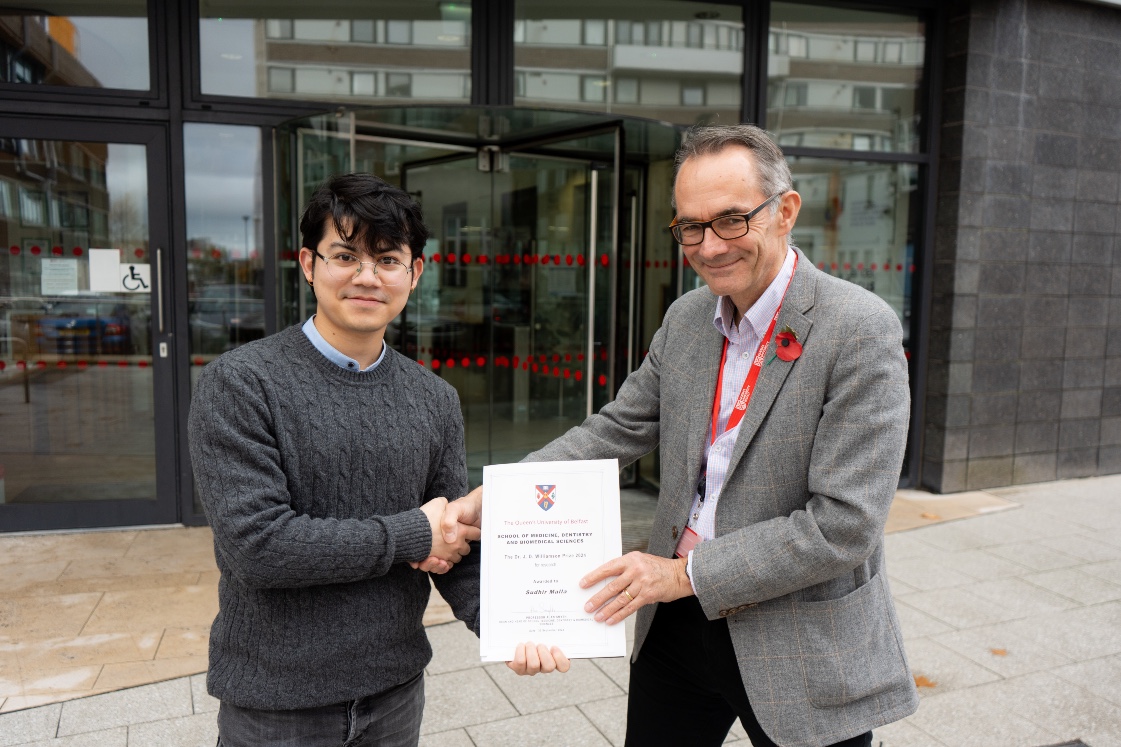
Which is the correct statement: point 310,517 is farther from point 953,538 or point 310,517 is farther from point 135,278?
point 953,538

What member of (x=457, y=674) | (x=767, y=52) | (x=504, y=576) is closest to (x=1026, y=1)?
(x=767, y=52)

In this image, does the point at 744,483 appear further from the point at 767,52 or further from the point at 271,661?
the point at 767,52

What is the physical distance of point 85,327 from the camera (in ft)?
16.3

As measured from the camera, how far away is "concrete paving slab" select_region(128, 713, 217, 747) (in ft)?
9.19

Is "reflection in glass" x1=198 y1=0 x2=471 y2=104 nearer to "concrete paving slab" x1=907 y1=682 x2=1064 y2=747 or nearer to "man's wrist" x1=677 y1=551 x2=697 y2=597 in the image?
"concrete paving slab" x1=907 y1=682 x2=1064 y2=747

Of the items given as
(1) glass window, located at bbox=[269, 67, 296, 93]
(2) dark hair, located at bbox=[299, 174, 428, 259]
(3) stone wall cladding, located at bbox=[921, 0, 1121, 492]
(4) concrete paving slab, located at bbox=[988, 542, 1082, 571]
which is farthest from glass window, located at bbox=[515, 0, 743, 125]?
(2) dark hair, located at bbox=[299, 174, 428, 259]

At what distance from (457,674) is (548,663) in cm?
188

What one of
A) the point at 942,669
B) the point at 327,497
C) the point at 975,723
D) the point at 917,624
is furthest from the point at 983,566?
the point at 327,497

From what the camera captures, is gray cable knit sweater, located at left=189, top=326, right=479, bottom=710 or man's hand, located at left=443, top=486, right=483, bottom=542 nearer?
gray cable knit sweater, located at left=189, top=326, right=479, bottom=710

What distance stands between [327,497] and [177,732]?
1839mm

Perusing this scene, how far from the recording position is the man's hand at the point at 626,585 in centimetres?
164

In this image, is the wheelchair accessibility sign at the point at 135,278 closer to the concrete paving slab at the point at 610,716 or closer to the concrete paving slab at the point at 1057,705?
the concrete paving slab at the point at 610,716

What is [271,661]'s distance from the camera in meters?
1.57

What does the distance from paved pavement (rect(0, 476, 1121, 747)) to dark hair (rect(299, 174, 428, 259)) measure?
6.38 feet
